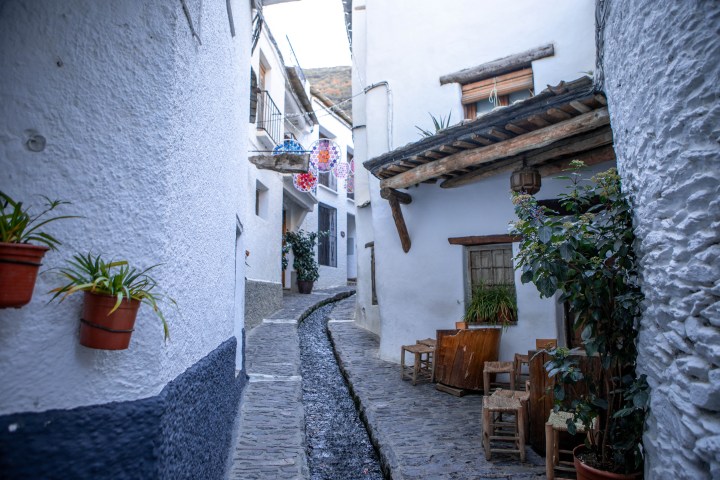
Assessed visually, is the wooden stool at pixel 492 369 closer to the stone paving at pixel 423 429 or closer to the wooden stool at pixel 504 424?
the stone paving at pixel 423 429

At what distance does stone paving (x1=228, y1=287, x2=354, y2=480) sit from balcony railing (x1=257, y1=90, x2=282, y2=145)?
15.5 feet

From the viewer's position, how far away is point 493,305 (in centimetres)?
685

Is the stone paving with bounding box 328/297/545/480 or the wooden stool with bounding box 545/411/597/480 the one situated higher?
the wooden stool with bounding box 545/411/597/480

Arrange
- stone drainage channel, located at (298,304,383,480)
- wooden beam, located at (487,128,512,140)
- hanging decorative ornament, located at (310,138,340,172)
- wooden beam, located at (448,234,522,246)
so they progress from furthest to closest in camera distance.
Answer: hanging decorative ornament, located at (310,138,340,172), wooden beam, located at (448,234,522,246), wooden beam, located at (487,128,512,140), stone drainage channel, located at (298,304,383,480)

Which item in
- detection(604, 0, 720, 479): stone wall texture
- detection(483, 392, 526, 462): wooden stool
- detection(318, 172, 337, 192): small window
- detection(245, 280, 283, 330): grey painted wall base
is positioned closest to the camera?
detection(604, 0, 720, 479): stone wall texture

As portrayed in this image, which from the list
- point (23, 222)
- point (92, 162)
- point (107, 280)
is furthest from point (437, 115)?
point (23, 222)

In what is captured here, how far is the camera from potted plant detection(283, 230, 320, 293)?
16.5m

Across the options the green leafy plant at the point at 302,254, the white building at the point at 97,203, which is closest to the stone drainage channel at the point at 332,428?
the white building at the point at 97,203

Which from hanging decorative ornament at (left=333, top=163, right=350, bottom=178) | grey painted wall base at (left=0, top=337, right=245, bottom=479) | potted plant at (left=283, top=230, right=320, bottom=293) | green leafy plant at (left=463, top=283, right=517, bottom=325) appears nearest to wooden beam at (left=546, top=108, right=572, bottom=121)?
green leafy plant at (left=463, top=283, right=517, bottom=325)

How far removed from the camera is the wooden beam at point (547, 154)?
521cm

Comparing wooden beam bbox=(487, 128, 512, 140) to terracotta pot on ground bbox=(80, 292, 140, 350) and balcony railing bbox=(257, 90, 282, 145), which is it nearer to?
terracotta pot on ground bbox=(80, 292, 140, 350)

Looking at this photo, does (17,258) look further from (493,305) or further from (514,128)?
(493,305)

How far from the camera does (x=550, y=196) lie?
647 centimetres

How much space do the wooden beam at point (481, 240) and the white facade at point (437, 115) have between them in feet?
0.27
